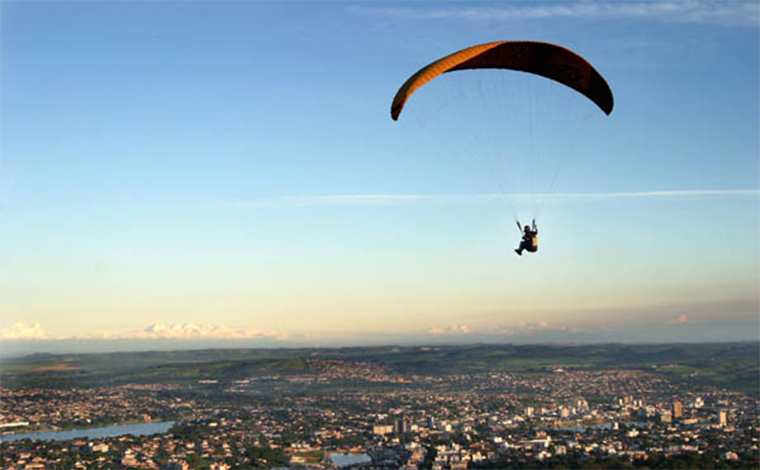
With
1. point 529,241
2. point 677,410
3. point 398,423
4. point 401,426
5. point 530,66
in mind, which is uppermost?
point 530,66

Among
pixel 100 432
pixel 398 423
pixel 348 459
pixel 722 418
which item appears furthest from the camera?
pixel 398 423

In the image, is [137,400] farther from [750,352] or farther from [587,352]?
[750,352]

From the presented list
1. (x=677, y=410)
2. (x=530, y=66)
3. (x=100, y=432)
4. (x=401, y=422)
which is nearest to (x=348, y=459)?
(x=401, y=422)

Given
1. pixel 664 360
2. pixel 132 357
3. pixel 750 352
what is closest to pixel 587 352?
pixel 664 360

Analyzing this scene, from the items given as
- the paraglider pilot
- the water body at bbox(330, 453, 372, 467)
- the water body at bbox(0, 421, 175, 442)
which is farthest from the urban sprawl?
the paraglider pilot

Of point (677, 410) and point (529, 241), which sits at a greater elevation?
point (529, 241)

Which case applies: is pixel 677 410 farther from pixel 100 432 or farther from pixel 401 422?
pixel 100 432
